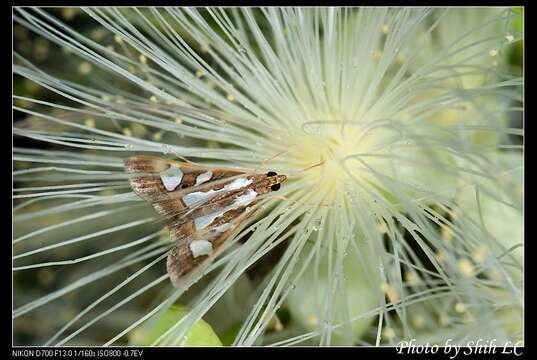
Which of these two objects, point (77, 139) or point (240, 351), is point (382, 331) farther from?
point (77, 139)

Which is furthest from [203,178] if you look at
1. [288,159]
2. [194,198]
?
[288,159]

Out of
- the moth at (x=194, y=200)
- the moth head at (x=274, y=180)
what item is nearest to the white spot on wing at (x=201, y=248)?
the moth at (x=194, y=200)

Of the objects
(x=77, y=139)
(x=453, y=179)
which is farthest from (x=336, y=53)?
(x=77, y=139)

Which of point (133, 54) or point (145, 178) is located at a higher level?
point (133, 54)

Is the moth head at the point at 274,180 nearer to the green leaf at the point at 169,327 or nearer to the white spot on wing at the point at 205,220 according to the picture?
the white spot on wing at the point at 205,220

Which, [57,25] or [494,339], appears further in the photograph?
[57,25]

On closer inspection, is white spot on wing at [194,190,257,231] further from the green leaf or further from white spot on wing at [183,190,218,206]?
the green leaf

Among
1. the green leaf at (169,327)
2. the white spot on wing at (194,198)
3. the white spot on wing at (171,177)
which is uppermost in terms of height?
the white spot on wing at (171,177)
